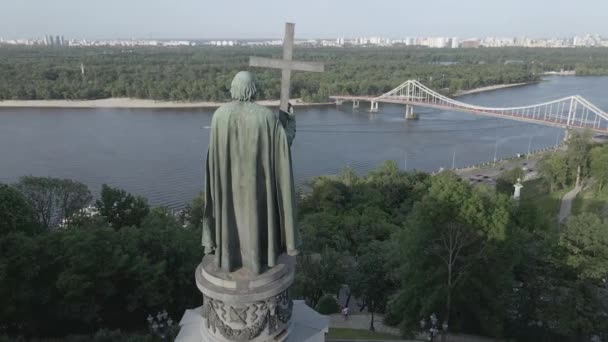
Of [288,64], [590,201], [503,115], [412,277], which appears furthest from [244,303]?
[503,115]

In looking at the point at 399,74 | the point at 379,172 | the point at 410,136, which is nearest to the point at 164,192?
the point at 379,172

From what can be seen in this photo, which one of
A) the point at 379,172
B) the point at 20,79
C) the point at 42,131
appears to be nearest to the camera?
the point at 379,172

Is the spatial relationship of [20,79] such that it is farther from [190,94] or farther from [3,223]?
[3,223]

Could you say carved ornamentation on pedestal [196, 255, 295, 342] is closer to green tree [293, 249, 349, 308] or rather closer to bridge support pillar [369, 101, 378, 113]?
green tree [293, 249, 349, 308]

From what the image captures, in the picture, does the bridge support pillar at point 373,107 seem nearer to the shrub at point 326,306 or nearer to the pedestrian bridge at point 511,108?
the pedestrian bridge at point 511,108

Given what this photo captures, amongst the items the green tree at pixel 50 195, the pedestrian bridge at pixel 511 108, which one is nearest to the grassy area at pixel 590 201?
the pedestrian bridge at pixel 511 108

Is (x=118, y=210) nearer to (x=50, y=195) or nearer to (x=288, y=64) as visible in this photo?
(x=50, y=195)
